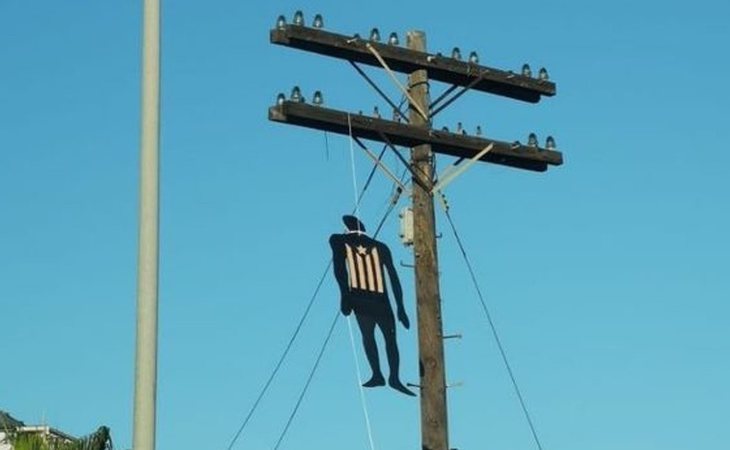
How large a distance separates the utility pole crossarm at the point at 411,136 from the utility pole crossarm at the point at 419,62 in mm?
743

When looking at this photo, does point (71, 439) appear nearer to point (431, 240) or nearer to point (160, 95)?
point (431, 240)

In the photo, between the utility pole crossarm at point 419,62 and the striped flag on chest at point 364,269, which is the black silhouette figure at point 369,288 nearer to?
the striped flag on chest at point 364,269

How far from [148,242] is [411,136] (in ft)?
29.1

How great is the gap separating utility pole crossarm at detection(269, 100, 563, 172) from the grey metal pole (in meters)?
7.30

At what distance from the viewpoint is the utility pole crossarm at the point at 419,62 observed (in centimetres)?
1634

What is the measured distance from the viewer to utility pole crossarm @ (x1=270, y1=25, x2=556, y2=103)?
16344 mm

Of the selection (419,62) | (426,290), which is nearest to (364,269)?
(426,290)

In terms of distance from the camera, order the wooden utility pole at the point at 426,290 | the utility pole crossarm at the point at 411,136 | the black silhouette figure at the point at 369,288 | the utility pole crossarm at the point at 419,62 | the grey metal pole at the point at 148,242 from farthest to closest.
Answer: the utility pole crossarm at the point at 419,62
the wooden utility pole at the point at 426,290
the utility pole crossarm at the point at 411,136
the black silhouette figure at the point at 369,288
the grey metal pole at the point at 148,242

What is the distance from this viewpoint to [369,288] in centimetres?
1557

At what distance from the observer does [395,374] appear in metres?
16.0

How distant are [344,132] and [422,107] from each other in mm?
1093

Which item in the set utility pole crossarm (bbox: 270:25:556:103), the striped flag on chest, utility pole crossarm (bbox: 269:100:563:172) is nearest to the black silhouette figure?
the striped flag on chest

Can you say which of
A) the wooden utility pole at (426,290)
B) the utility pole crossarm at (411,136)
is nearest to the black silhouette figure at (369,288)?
the wooden utility pole at (426,290)

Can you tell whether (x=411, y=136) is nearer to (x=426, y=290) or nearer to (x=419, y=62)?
(x=419, y=62)
